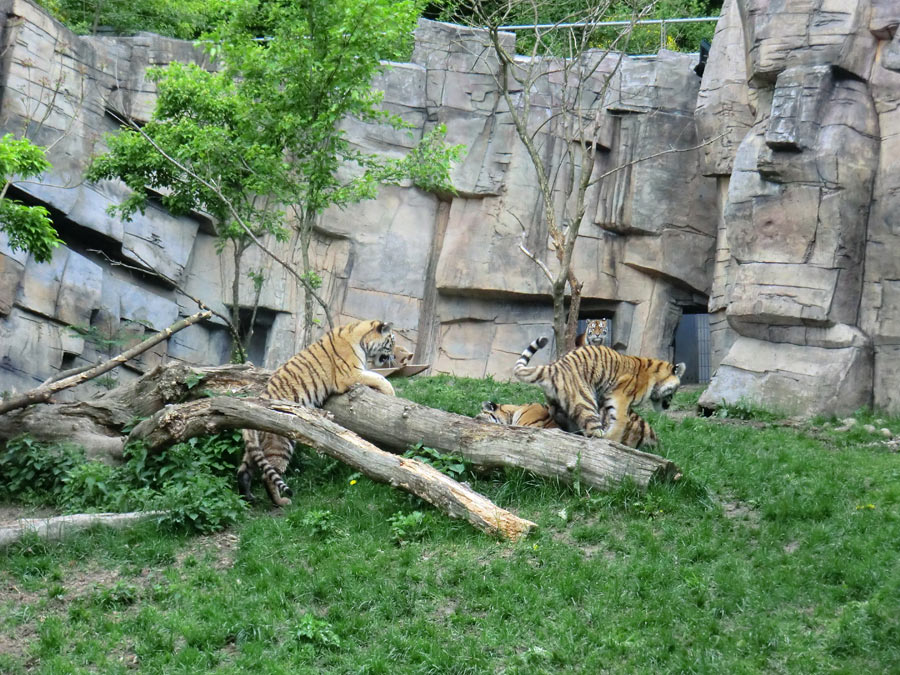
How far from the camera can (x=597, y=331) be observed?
65.5 ft

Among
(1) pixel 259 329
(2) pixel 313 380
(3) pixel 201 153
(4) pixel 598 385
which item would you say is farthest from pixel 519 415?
(1) pixel 259 329

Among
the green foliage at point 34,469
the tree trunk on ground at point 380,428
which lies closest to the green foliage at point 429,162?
the tree trunk on ground at point 380,428

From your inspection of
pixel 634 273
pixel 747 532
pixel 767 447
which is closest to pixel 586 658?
pixel 747 532

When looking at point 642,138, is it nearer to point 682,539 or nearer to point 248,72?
point 248,72

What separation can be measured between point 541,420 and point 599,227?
9.44m

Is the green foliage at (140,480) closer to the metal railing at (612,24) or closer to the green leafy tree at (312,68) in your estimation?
the green leafy tree at (312,68)

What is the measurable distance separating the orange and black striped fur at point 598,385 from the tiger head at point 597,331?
9.48 meters

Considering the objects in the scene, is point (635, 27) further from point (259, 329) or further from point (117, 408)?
point (117, 408)

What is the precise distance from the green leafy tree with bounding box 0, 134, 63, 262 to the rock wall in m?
5.63

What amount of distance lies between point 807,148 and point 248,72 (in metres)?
7.66

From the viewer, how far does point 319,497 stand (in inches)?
340

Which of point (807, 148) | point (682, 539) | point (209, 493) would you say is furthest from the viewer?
point (807, 148)

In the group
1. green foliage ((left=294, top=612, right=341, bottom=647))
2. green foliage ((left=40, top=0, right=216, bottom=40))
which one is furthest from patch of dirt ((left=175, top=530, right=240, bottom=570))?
green foliage ((left=40, top=0, right=216, bottom=40))

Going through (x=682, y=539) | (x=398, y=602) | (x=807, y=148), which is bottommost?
(x=398, y=602)
